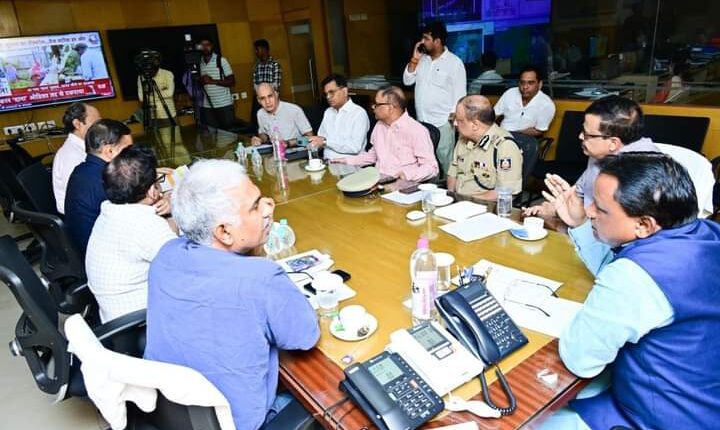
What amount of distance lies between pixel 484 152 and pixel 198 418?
201 cm

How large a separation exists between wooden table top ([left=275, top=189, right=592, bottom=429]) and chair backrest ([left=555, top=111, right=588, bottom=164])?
242 cm

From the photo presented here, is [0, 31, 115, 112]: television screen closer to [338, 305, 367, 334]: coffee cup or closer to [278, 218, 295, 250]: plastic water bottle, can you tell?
[278, 218, 295, 250]: plastic water bottle

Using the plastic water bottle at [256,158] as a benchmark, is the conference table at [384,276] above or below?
below

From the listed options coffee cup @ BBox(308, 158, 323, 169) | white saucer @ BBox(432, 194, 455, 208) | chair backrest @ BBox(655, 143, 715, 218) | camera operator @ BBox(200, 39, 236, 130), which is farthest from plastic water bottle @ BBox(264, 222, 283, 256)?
camera operator @ BBox(200, 39, 236, 130)

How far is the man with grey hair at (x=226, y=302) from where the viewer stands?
3.56 ft

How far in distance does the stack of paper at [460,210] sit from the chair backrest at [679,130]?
2.00 m

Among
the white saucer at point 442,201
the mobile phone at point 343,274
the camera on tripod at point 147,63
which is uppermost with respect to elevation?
the camera on tripod at point 147,63

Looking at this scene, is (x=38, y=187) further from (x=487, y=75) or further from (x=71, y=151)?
(x=487, y=75)

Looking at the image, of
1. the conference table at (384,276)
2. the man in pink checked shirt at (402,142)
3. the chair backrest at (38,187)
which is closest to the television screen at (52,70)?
the chair backrest at (38,187)

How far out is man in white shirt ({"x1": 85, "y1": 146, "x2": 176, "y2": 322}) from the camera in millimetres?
1711

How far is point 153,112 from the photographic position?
631 centimetres

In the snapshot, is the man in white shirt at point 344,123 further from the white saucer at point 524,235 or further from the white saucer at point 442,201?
the white saucer at point 524,235

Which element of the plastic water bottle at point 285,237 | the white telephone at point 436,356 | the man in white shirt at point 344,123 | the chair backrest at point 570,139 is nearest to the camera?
the white telephone at point 436,356

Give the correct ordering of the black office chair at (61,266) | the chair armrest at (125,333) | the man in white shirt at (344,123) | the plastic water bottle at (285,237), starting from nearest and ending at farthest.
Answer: the chair armrest at (125,333), the plastic water bottle at (285,237), the black office chair at (61,266), the man in white shirt at (344,123)
